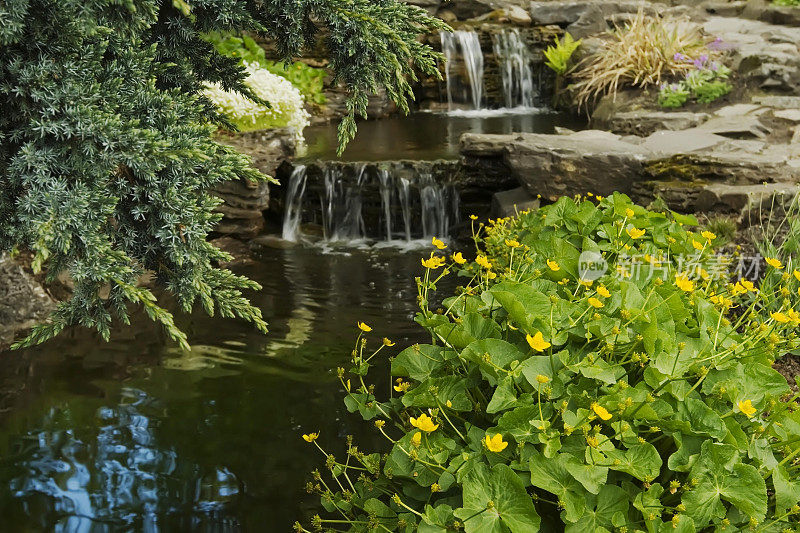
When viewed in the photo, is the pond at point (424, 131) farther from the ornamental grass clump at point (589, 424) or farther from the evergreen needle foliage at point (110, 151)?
the evergreen needle foliage at point (110, 151)

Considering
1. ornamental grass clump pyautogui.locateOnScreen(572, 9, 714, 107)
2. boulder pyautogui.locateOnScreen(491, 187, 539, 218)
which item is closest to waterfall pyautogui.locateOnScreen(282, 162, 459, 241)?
boulder pyautogui.locateOnScreen(491, 187, 539, 218)

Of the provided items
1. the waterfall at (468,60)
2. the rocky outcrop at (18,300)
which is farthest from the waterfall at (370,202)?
the waterfall at (468,60)

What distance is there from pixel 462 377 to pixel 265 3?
1.43 meters

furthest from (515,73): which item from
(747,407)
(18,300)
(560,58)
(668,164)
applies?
(747,407)

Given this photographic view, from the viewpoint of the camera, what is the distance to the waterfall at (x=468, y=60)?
40.6 feet

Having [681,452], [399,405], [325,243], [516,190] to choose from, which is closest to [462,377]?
[399,405]

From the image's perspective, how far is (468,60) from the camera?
12.3 metres

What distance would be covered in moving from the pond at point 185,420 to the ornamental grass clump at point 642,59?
548 centimetres

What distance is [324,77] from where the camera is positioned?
1198 centimetres

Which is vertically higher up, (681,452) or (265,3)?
(265,3)

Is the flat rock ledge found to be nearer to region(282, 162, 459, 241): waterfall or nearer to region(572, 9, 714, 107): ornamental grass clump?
region(282, 162, 459, 241): waterfall

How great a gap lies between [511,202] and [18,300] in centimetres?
417

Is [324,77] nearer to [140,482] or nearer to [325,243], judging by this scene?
[325,243]

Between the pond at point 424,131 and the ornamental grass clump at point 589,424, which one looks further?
the pond at point 424,131
